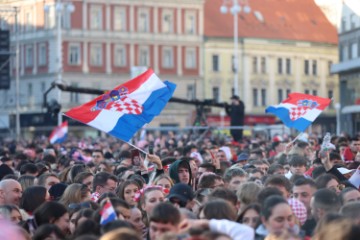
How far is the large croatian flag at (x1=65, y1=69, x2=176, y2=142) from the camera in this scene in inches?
681

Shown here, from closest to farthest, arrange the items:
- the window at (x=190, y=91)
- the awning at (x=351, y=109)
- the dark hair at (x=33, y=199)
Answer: the dark hair at (x=33, y=199), the awning at (x=351, y=109), the window at (x=190, y=91)

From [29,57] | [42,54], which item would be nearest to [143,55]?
[42,54]

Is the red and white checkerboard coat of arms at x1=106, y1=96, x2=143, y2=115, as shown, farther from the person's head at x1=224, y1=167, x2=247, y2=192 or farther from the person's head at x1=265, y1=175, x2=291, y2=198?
the person's head at x1=265, y1=175, x2=291, y2=198

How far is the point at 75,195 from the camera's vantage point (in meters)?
13.5

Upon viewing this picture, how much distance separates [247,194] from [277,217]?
208cm

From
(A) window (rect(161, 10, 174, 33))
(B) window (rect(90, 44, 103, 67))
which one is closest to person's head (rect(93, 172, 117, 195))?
(B) window (rect(90, 44, 103, 67))

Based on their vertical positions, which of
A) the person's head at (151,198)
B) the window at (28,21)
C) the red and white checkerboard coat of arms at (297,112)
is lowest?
the person's head at (151,198)

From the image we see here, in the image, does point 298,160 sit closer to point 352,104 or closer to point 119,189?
point 119,189

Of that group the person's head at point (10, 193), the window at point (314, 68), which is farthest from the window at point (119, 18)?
the person's head at point (10, 193)

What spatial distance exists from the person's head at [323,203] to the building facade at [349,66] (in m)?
62.7

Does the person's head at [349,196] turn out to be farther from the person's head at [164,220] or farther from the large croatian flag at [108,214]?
the person's head at [164,220]

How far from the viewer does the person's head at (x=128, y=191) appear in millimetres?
13481

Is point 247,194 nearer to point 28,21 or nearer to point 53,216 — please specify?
point 53,216

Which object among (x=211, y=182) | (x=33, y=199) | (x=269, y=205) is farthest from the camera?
(x=211, y=182)
